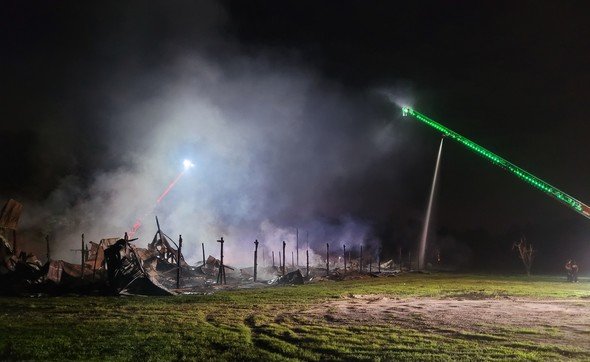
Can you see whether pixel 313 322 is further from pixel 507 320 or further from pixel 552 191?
pixel 552 191

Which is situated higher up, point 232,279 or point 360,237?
point 360,237

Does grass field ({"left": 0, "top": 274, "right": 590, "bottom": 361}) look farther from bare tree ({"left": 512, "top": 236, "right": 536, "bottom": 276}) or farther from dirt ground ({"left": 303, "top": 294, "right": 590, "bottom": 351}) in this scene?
bare tree ({"left": 512, "top": 236, "right": 536, "bottom": 276})

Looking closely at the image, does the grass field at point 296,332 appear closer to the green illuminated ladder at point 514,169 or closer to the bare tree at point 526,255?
the green illuminated ladder at point 514,169

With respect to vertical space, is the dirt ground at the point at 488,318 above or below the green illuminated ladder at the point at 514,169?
below

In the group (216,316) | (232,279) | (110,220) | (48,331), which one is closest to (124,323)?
(48,331)

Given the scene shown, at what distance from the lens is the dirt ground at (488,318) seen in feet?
40.4

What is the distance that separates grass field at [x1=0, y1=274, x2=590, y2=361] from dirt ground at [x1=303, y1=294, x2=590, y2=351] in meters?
0.04

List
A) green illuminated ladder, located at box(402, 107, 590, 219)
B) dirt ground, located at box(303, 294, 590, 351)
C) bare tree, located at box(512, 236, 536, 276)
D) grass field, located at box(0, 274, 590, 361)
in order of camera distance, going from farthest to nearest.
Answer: bare tree, located at box(512, 236, 536, 276)
green illuminated ladder, located at box(402, 107, 590, 219)
dirt ground, located at box(303, 294, 590, 351)
grass field, located at box(0, 274, 590, 361)

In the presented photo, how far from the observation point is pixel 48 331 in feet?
41.8

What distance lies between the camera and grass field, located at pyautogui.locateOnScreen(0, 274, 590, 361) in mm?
10109

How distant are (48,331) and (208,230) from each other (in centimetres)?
6237

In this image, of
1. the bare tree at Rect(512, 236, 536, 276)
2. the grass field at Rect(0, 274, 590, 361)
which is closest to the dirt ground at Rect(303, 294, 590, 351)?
the grass field at Rect(0, 274, 590, 361)

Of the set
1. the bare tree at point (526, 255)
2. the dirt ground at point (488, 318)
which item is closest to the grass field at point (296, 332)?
the dirt ground at point (488, 318)

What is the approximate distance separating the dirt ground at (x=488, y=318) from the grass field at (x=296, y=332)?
0.12 ft
